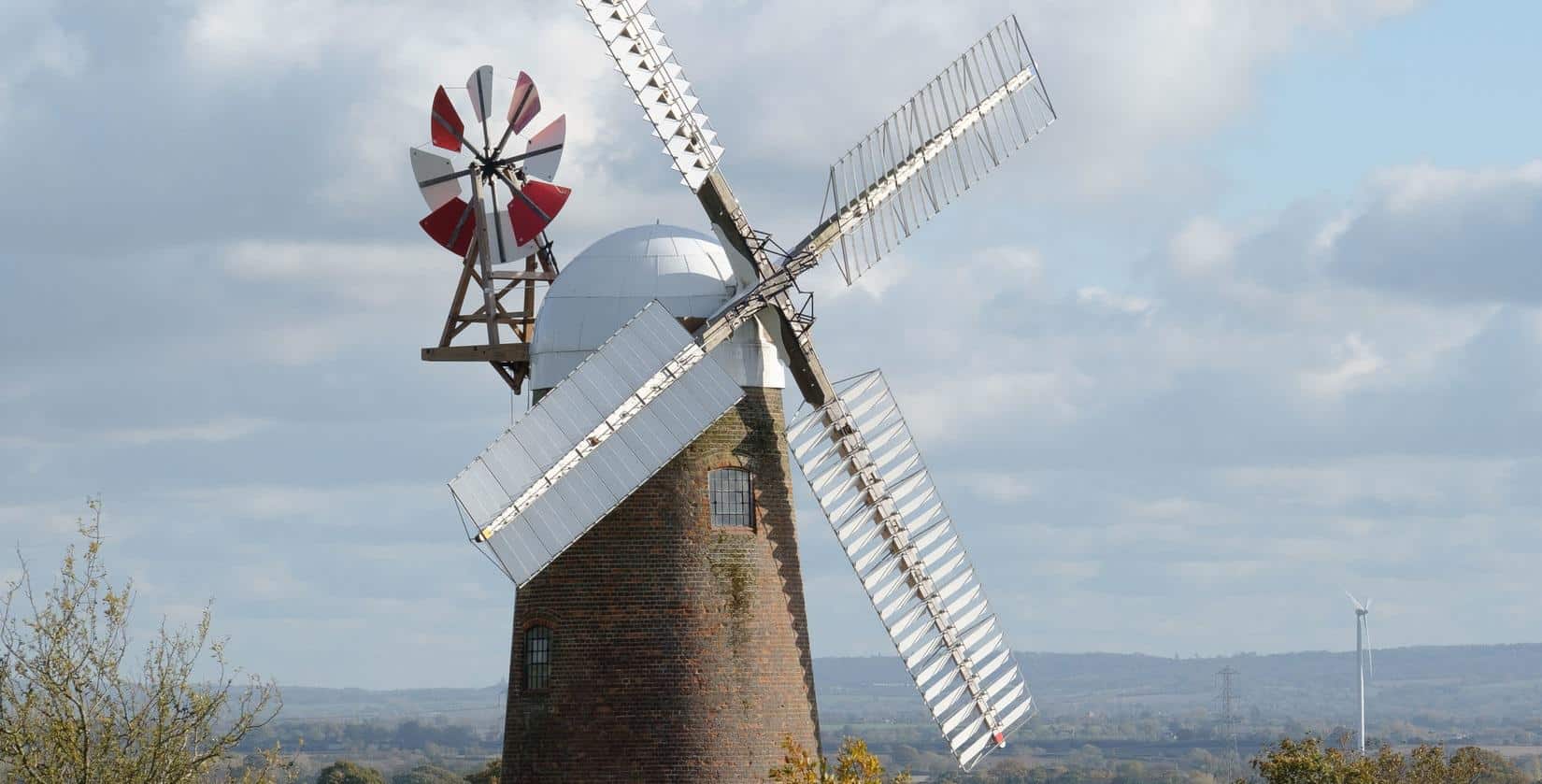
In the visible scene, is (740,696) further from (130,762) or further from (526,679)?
(130,762)

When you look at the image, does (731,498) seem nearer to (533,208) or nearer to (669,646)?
(669,646)

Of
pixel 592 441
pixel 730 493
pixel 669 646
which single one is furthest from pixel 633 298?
pixel 669 646

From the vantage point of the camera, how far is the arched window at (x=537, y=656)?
3162 cm

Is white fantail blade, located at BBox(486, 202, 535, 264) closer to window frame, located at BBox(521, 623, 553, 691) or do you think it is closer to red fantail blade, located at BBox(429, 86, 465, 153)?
red fantail blade, located at BBox(429, 86, 465, 153)

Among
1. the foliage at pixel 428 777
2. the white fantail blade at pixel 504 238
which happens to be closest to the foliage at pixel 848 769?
the white fantail blade at pixel 504 238

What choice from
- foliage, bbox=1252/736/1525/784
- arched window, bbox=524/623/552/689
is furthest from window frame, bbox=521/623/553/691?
foliage, bbox=1252/736/1525/784

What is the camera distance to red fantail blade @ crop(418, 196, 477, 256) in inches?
1367

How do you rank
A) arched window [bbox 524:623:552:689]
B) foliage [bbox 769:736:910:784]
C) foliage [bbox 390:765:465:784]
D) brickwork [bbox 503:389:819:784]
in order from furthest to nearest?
foliage [bbox 390:765:465:784], arched window [bbox 524:623:552:689], brickwork [bbox 503:389:819:784], foliage [bbox 769:736:910:784]

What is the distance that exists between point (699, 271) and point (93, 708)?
34.5ft

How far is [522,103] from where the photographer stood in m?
34.3

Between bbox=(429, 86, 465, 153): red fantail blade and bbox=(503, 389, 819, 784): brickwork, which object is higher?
bbox=(429, 86, 465, 153): red fantail blade

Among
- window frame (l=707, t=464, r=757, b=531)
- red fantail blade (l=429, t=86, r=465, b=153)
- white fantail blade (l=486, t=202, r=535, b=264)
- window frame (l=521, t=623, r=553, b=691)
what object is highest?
red fantail blade (l=429, t=86, r=465, b=153)

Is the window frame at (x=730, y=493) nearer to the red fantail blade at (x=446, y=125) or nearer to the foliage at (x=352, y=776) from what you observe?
the red fantail blade at (x=446, y=125)

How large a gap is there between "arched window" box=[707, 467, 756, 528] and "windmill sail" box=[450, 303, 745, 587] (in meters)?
0.99
